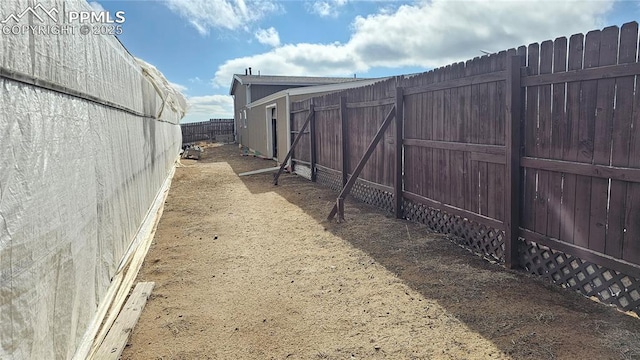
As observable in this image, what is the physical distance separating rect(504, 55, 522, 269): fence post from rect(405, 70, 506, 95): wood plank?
0.20m

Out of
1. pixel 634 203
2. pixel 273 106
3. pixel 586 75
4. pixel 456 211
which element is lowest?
pixel 456 211

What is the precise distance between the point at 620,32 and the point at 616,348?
6.99ft

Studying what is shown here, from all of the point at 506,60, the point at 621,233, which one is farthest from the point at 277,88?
the point at 621,233

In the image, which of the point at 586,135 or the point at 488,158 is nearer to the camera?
the point at 586,135

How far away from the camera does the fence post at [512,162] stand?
3.70 m

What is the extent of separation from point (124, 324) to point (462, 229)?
359 centimetres

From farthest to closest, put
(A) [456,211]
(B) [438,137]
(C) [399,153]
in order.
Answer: (C) [399,153] < (B) [438,137] < (A) [456,211]

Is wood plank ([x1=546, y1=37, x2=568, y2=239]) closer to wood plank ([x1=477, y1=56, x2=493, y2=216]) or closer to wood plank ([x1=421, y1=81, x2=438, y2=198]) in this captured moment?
wood plank ([x1=477, y1=56, x2=493, y2=216])

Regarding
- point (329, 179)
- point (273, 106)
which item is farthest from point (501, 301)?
point (273, 106)

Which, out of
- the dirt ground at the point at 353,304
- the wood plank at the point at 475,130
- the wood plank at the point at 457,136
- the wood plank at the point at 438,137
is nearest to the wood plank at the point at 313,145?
the dirt ground at the point at 353,304

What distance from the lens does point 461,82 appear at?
455 cm

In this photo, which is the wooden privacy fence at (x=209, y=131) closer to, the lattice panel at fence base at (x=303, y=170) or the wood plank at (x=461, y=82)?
the lattice panel at fence base at (x=303, y=170)

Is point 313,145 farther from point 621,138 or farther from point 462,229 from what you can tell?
point 621,138

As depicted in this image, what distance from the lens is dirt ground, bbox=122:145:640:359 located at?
2.65 metres
